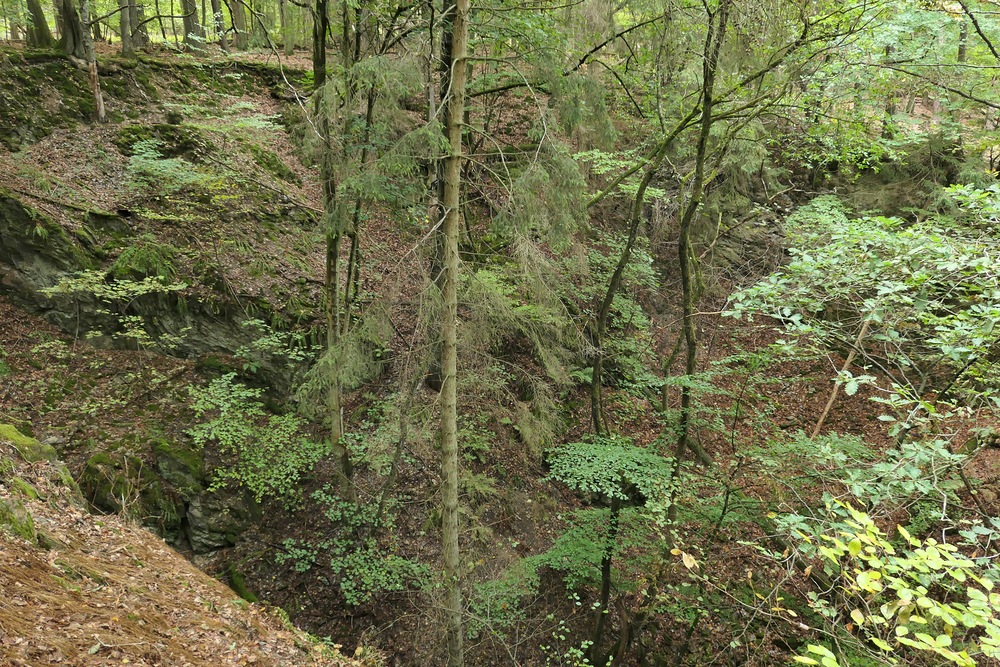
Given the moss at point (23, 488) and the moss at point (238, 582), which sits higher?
the moss at point (23, 488)

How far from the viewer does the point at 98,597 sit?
4.25 meters

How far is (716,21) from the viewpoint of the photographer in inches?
293

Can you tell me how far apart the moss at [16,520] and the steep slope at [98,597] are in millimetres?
12

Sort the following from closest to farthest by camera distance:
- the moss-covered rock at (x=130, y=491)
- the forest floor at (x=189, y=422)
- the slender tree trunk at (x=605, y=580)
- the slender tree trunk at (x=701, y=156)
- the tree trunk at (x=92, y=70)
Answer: the forest floor at (x=189, y=422) < the slender tree trunk at (x=701, y=156) < the moss-covered rock at (x=130, y=491) < the slender tree trunk at (x=605, y=580) < the tree trunk at (x=92, y=70)

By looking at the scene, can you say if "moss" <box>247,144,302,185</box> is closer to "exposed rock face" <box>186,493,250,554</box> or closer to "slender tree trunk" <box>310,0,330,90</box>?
"slender tree trunk" <box>310,0,330,90</box>

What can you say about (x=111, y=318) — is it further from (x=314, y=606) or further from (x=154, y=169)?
(x=314, y=606)

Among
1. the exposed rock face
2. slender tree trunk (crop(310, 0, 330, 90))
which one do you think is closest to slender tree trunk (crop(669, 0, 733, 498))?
slender tree trunk (crop(310, 0, 330, 90))

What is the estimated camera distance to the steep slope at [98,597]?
11.6ft

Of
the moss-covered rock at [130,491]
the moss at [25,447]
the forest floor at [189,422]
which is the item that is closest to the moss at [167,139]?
the forest floor at [189,422]

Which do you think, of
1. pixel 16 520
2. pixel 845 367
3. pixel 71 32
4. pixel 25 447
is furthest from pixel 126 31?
pixel 845 367

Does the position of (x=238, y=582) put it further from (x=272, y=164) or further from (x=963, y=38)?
(x=963, y=38)

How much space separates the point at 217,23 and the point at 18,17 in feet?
26.2

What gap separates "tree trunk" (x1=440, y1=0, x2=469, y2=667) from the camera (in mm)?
5938

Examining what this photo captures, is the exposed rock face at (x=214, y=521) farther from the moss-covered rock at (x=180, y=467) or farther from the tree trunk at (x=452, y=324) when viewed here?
the tree trunk at (x=452, y=324)
